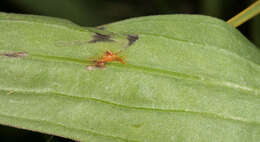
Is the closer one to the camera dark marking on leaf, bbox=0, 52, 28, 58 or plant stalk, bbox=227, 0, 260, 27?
dark marking on leaf, bbox=0, 52, 28, 58

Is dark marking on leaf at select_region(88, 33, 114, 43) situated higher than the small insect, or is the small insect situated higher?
dark marking on leaf at select_region(88, 33, 114, 43)

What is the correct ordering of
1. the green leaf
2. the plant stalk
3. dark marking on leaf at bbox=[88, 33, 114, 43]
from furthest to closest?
1. the plant stalk
2. dark marking on leaf at bbox=[88, 33, 114, 43]
3. the green leaf

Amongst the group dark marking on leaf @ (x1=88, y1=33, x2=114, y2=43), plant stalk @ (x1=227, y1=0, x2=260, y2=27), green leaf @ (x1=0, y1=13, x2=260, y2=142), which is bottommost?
green leaf @ (x1=0, y1=13, x2=260, y2=142)

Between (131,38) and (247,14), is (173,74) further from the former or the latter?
(247,14)

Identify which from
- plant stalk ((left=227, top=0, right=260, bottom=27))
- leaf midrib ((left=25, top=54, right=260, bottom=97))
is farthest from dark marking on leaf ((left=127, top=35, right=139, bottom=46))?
plant stalk ((left=227, top=0, right=260, bottom=27))

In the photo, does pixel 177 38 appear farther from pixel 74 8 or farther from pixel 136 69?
pixel 74 8

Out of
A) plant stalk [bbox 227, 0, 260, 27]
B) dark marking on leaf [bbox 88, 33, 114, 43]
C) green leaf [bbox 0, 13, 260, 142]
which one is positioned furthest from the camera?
plant stalk [bbox 227, 0, 260, 27]

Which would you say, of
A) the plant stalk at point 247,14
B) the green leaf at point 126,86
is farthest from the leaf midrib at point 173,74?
the plant stalk at point 247,14

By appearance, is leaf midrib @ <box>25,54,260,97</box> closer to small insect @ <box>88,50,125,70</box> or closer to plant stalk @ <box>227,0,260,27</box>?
small insect @ <box>88,50,125,70</box>

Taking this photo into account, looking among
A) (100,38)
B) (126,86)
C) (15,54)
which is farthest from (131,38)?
(15,54)
